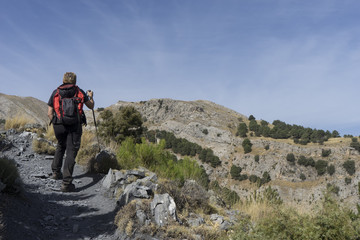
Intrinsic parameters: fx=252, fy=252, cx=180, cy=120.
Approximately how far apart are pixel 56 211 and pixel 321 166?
3018 inches

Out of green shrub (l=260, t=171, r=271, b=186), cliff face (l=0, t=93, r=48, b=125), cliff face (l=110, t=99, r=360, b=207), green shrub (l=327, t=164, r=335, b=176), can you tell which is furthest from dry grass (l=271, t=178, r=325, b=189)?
cliff face (l=0, t=93, r=48, b=125)

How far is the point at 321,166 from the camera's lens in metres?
68.6

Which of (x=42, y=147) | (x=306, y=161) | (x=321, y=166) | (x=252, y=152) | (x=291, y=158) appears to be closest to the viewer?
(x=42, y=147)

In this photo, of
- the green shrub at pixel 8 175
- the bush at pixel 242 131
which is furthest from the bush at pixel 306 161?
the green shrub at pixel 8 175

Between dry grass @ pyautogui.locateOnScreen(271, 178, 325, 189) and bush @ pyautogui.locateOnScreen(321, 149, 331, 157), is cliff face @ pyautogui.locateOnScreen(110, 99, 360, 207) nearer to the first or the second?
dry grass @ pyautogui.locateOnScreen(271, 178, 325, 189)

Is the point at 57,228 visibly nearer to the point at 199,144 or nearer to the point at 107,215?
the point at 107,215

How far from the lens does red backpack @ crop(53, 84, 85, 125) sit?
4.98 meters

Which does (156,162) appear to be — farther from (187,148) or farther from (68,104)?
(187,148)

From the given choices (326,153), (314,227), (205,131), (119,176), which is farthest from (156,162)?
(205,131)

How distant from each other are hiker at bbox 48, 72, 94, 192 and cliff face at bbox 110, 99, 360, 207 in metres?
48.3

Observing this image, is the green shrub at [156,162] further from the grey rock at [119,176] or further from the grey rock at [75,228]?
the grey rock at [75,228]

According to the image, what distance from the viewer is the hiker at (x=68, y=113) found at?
5.00 metres

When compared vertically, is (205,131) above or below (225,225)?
above

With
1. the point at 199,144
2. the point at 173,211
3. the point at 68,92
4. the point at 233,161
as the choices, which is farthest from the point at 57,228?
the point at 199,144
